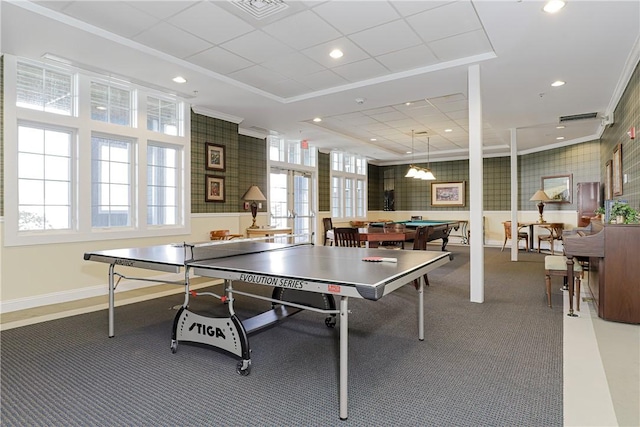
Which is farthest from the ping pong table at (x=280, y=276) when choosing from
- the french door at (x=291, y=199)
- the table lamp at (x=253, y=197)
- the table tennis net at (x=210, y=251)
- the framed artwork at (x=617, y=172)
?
the french door at (x=291, y=199)

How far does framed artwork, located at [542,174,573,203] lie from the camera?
891cm

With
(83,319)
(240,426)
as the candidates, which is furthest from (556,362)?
(83,319)

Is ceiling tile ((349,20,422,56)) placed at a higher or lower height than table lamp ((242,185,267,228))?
higher

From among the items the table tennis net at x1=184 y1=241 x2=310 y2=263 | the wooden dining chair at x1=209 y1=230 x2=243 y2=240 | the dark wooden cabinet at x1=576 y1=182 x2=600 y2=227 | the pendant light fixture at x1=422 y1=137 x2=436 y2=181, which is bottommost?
the wooden dining chair at x1=209 y1=230 x2=243 y2=240

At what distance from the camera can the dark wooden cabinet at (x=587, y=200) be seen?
7.49m

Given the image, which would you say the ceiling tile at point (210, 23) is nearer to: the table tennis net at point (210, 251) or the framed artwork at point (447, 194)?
the table tennis net at point (210, 251)

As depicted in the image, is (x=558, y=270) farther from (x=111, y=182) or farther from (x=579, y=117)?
(x=111, y=182)

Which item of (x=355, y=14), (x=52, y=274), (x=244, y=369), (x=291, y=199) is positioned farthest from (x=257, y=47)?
(x=291, y=199)

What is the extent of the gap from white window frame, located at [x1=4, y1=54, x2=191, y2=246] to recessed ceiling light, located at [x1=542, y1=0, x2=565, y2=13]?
484 cm

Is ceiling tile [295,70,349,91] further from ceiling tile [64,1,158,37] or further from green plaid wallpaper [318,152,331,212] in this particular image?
green plaid wallpaper [318,152,331,212]

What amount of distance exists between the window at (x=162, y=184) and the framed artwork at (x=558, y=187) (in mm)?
8551

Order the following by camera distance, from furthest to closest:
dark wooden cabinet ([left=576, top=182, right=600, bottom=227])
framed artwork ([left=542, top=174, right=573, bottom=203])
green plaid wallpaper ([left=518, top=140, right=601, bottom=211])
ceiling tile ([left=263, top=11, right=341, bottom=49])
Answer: framed artwork ([left=542, top=174, right=573, bottom=203]) → green plaid wallpaper ([left=518, top=140, right=601, bottom=211]) → dark wooden cabinet ([left=576, top=182, right=600, bottom=227]) → ceiling tile ([left=263, top=11, right=341, bottom=49])

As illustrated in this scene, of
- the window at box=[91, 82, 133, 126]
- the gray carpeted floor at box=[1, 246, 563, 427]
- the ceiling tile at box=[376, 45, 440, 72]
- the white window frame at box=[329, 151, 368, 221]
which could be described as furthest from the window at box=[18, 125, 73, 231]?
the white window frame at box=[329, 151, 368, 221]

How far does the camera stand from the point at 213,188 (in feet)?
20.8
